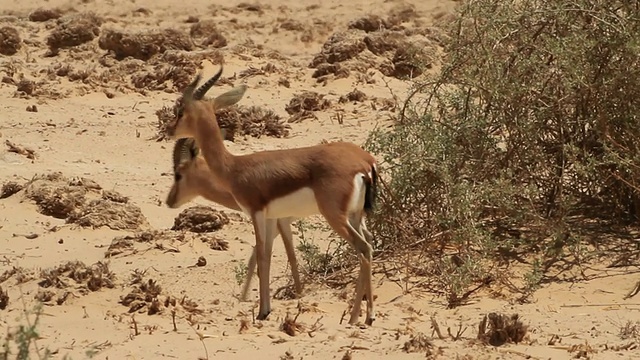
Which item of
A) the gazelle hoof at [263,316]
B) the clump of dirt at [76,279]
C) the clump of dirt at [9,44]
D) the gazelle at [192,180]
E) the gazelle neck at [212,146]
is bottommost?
the clump of dirt at [76,279]

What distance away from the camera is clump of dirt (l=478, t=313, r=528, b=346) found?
7.49 meters

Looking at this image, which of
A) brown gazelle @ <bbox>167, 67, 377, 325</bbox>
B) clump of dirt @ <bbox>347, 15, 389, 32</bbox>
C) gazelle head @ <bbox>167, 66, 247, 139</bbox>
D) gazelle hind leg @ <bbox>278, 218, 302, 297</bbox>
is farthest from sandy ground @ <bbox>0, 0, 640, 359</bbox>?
gazelle head @ <bbox>167, 66, 247, 139</bbox>

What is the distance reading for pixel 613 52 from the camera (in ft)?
32.4

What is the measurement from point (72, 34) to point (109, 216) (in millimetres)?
8728

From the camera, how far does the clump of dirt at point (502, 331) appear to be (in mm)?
7488

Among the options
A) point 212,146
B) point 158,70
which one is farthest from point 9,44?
point 212,146

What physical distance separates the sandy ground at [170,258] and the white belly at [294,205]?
0.74 metres

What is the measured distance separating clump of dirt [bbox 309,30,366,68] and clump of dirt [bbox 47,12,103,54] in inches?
151

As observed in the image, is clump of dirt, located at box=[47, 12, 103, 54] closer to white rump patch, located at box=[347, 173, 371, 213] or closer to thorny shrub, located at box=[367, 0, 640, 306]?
thorny shrub, located at box=[367, 0, 640, 306]

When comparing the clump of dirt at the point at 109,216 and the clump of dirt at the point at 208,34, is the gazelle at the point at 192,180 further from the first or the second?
the clump of dirt at the point at 208,34

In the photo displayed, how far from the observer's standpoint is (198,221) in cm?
1195

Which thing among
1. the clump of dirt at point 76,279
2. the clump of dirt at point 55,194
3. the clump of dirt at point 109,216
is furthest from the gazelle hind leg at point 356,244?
the clump of dirt at point 55,194

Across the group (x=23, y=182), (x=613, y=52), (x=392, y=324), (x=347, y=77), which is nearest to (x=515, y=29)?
(x=613, y=52)

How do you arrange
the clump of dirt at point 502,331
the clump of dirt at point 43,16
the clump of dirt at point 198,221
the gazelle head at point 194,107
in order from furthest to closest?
the clump of dirt at point 43,16, the clump of dirt at point 198,221, the gazelle head at point 194,107, the clump of dirt at point 502,331
